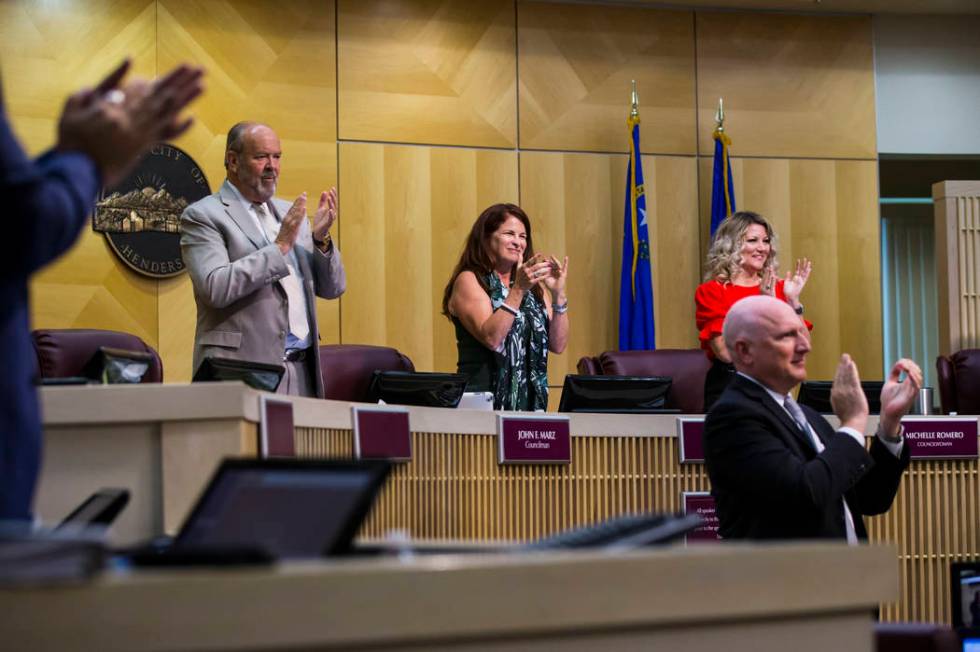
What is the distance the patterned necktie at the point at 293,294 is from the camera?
3.94 meters

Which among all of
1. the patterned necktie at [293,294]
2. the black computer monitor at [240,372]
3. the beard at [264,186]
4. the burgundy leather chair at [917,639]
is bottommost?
the burgundy leather chair at [917,639]

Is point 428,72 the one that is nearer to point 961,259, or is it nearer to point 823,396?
point 961,259

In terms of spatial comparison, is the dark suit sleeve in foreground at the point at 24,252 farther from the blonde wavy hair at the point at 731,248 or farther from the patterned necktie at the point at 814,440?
the blonde wavy hair at the point at 731,248

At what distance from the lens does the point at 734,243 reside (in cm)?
538

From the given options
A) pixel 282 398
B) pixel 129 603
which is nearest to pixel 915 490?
pixel 282 398

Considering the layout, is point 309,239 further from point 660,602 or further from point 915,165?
point 915,165

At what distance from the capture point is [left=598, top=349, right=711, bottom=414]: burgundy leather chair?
518 centimetres

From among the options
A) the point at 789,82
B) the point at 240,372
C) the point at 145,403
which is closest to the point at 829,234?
the point at 789,82

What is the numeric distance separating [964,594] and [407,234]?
3.89 m

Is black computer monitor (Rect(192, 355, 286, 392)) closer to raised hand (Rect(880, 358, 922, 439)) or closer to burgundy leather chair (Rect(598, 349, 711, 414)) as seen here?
raised hand (Rect(880, 358, 922, 439))

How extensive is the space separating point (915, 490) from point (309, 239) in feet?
7.07

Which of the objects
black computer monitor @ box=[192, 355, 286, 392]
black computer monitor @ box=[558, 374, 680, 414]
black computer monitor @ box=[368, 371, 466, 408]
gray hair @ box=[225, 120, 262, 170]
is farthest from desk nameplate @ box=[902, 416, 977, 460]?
black computer monitor @ box=[192, 355, 286, 392]

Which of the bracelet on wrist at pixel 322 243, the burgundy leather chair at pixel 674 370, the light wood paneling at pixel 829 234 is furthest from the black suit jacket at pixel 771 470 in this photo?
the light wood paneling at pixel 829 234

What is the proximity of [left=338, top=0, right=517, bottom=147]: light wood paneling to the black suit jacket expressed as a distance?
4.50 metres
